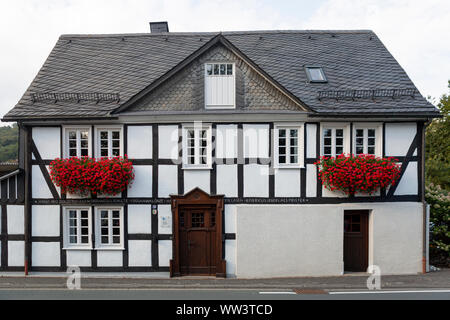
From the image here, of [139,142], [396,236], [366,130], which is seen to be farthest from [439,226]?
[139,142]

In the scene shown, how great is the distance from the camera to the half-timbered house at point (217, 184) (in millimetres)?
10023

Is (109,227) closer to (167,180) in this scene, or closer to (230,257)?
(167,180)

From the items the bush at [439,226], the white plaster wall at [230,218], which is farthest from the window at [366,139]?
the white plaster wall at [230,218]

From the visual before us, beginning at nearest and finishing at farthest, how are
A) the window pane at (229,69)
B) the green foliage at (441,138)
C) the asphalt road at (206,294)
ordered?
the asphalt road at (206,294)
the window pane at (229,69)
the green foliage at (441,138)

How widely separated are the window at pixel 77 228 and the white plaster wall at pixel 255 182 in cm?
554

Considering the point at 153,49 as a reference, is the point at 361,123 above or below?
below

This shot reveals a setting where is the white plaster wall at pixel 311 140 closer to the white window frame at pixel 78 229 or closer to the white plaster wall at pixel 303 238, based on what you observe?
the white plaster wall at pixel 303 238

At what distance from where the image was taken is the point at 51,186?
33.4 ft

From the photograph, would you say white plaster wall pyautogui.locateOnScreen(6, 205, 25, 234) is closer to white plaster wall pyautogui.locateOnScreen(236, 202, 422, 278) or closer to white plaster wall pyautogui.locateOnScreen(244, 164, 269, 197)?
white plaster wall pyautogui.locateOnScreen(236, 202, 422, 278)

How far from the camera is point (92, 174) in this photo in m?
9.47

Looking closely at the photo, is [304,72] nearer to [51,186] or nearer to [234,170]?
[234,170]

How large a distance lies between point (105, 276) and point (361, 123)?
33.5 ft

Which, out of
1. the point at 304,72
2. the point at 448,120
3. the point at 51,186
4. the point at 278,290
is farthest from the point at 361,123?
the point at 448,120

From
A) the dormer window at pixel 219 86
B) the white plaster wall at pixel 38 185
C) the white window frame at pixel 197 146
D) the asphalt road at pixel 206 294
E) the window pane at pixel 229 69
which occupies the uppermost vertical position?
the window pane at pixel 229 69
